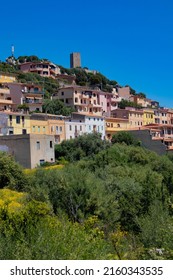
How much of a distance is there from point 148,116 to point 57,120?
1143 inches

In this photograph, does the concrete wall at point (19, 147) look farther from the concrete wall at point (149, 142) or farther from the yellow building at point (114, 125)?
the yellow building at point (114, 125)

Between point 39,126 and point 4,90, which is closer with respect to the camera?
point 39,126

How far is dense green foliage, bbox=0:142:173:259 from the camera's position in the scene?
948cm

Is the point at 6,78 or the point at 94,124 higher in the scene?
the point at 6,78

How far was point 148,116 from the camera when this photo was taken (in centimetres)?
7975

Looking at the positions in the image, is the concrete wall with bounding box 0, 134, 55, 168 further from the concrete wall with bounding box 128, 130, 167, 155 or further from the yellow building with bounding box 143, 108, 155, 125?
the yellow building with bounding box 143, 108, 155, 125

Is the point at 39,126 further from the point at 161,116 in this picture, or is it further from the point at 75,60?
the point at 75,60

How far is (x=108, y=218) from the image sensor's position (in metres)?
22.8

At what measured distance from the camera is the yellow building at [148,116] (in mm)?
78500

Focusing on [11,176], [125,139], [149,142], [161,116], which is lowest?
[11,176]

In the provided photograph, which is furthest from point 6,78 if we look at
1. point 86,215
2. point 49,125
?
point 86,215

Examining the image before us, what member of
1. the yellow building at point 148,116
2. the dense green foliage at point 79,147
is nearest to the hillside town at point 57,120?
the yellow building at point 148,116

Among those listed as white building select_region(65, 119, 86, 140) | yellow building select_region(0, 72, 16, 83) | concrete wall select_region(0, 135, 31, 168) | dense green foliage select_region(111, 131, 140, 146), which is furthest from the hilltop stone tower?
concrete wall select_region(0, 135, 31, 168)

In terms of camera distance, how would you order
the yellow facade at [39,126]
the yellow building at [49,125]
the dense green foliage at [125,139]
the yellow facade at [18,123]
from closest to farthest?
the yellow facade at [18,123]
the yellow facade at [39,126]
the yellow building at [49,125]
the dense green foliage at [125,139]
